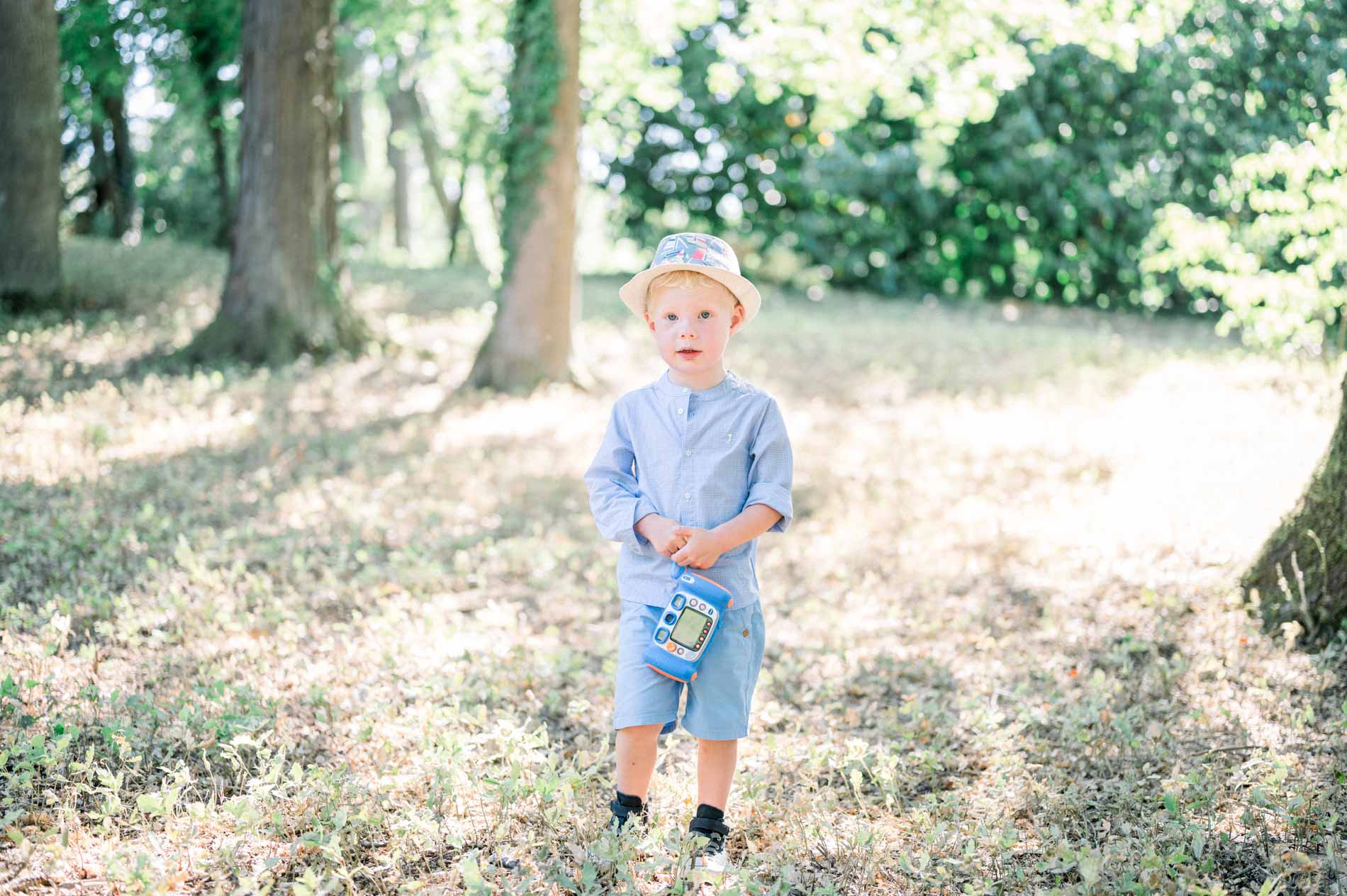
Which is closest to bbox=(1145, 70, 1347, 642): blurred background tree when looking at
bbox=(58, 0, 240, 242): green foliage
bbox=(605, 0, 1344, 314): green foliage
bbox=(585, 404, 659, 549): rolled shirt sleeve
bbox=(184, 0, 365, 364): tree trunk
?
bbox=(585, 404, 659, 549): rolled shirt sleeve

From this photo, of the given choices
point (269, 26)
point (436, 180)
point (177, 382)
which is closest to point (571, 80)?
point (269, 26)

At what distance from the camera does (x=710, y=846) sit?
3.05 m

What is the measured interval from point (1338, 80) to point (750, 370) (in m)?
6.26

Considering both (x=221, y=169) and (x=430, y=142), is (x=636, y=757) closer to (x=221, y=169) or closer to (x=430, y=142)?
(x=221, y=169)

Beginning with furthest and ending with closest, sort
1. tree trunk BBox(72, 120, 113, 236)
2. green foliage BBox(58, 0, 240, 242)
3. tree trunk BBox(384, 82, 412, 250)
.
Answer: tree trunk BBox(384, 82, 412, 250) < tree trunk BBox(72, 120, 113, 236) < green foliage BBox(58, 0, 240, 242)

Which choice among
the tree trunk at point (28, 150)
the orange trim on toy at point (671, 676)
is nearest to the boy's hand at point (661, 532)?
the orange trim on toy at point (671, 676)

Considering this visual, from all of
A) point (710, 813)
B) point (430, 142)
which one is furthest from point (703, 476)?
point (430, 142)

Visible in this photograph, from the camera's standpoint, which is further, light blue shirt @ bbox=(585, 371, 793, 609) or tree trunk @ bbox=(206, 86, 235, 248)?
tree trunk @ bbox=(206, 86, 235, 248)

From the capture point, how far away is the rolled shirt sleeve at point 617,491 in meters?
2.99

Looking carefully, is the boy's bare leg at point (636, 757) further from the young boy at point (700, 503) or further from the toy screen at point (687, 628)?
the toy screen at point (687, 628)

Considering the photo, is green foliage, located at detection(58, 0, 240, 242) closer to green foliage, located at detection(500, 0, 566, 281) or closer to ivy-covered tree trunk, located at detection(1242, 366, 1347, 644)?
green foliage, located at detection(500, 0, 566, 281)

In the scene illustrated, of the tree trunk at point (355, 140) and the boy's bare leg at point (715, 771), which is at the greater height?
the tree trunk at point (355, 140)

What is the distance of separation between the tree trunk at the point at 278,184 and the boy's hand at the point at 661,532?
25.5 ft

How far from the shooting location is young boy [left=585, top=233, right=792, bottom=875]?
295cm
